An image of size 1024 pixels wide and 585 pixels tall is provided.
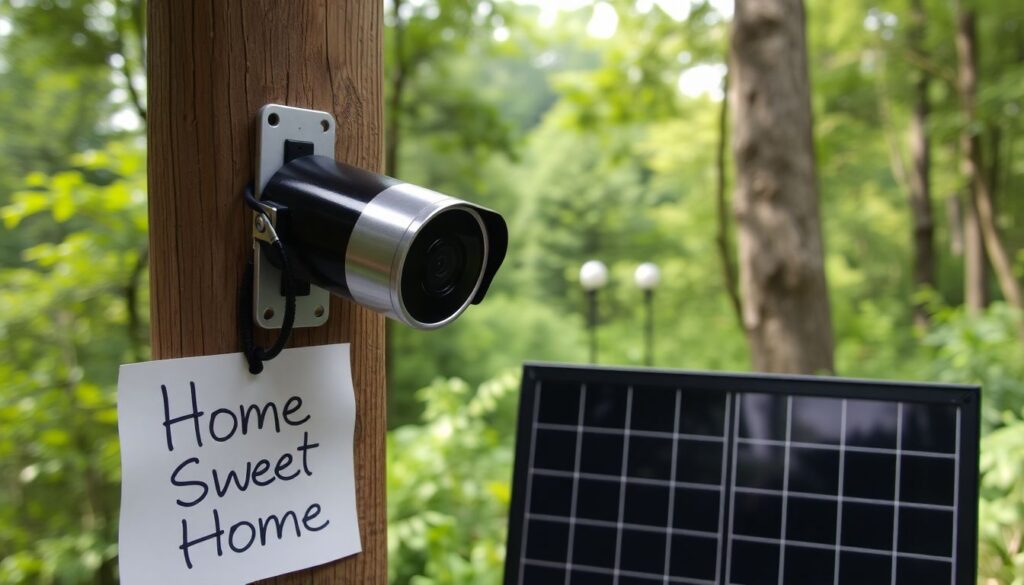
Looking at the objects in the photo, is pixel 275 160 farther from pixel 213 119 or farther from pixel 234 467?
pixel 234 467

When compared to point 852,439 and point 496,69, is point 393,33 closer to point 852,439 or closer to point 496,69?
point 852,439

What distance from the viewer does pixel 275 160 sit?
25.0 inches

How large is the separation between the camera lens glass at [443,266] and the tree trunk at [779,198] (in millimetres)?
2168

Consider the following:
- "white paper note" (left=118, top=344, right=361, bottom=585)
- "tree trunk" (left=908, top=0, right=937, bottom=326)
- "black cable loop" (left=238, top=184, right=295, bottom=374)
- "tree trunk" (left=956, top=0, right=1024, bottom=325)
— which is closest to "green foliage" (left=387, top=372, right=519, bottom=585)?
"white paper note" (left=118, top=344, right=361, bottom=585)

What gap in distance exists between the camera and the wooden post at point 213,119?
61 centimetres

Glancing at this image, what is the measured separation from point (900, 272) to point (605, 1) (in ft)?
30.1

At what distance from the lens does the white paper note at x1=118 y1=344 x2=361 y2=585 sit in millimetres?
596

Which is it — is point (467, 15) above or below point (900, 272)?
above

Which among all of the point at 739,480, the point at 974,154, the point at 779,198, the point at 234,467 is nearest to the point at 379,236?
the point at 234,467

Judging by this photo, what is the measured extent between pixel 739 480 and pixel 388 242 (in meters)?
0.66

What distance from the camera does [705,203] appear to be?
34.2ft

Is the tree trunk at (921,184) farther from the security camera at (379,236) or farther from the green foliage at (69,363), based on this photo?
the security camera at (379,236)

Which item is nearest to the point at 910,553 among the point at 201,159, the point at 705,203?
the point at 201,159

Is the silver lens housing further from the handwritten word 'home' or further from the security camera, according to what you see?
the handwritten word 'home'
